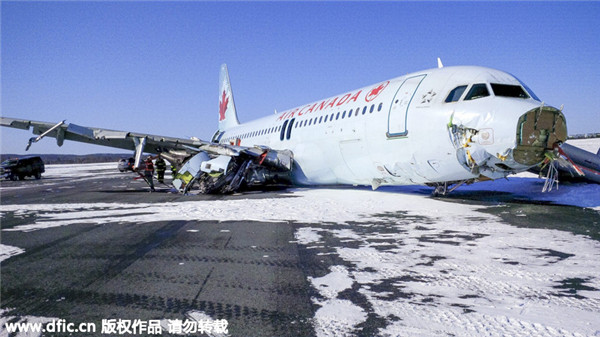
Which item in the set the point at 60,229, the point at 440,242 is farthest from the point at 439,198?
the point at 60,229

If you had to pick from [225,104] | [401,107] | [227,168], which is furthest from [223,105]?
[401,107]

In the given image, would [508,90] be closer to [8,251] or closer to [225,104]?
[8,251]

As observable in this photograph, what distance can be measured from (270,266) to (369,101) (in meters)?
8.22

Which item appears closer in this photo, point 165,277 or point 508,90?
point 165,277

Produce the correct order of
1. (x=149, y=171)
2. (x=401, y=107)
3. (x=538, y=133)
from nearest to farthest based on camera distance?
(x=538, y=133), (x=401, y=107), (x=149, y=171)

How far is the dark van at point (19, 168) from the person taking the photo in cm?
3191

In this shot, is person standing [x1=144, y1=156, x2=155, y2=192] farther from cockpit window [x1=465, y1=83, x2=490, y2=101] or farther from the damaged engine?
cockpit window [x1=465, y1=83, x2=490, y2=101]

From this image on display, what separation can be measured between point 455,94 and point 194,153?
11.0 m

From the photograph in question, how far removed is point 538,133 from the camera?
313 inches

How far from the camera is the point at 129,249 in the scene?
19.6ft

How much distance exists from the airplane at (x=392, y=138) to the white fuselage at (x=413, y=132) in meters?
0.03

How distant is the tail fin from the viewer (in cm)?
2943

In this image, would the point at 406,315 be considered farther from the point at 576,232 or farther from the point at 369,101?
the point at 369,101

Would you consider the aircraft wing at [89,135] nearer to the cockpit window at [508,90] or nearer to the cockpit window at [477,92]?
the cockpit window at [477,92]
